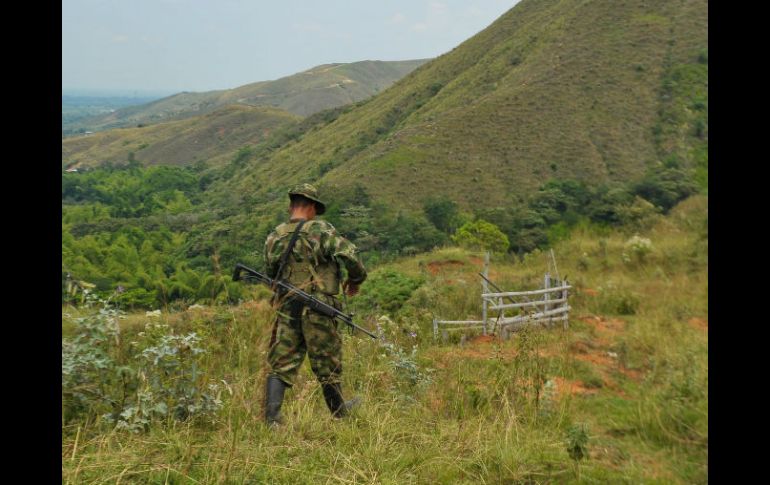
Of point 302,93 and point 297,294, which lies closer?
point 297,294

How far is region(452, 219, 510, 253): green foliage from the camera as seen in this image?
18375 millimetres

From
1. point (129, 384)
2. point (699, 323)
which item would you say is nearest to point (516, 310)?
point (699, 323)

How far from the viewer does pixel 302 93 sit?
463ft

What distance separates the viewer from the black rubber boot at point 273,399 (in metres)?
2.91

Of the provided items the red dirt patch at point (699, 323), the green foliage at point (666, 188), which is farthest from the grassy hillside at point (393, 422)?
the green foliage at point (666, 188)

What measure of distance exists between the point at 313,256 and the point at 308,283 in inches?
9.4

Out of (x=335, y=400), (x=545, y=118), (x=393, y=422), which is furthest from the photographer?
(x=545, y=118)

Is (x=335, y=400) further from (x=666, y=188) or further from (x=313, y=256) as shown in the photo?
(x=666, y=188)

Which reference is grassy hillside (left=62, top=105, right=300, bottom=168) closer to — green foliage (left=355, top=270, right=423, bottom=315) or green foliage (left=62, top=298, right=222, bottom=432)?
green foliage (left=355, top=270, right=423, bottom=315)

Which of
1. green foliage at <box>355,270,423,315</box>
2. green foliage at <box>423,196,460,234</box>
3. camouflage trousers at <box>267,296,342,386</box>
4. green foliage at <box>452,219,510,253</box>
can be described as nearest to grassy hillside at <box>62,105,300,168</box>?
green foliage at <box>423,196,460,234</box>
